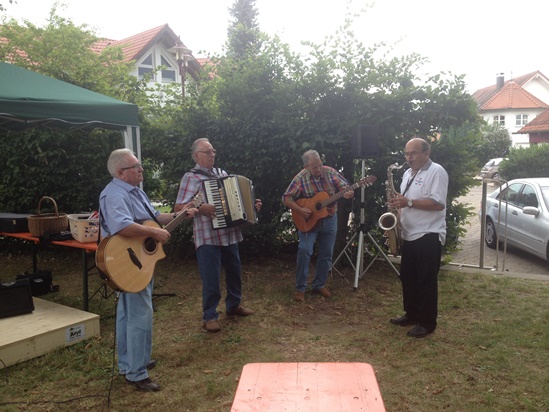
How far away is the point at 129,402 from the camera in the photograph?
11.3ft

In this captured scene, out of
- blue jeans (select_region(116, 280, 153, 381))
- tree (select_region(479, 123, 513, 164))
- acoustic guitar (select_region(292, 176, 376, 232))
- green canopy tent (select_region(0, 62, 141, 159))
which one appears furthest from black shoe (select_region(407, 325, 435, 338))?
tree (select_region(479, 123, 513, 164))

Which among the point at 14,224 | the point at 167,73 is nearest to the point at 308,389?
the point at 14,224

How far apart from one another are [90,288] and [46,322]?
193cm

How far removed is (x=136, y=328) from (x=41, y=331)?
133 cm

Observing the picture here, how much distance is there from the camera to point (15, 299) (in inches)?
186

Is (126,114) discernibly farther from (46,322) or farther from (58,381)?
(58,381)

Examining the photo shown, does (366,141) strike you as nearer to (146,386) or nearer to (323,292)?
(323,292)

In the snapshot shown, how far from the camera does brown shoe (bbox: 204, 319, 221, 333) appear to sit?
187 inches

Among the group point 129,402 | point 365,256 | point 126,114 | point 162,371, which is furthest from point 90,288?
point 365,256

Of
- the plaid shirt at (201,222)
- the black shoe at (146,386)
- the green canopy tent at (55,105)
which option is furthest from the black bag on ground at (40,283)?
the black shoe at (146,386)

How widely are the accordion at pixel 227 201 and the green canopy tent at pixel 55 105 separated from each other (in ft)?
5.64

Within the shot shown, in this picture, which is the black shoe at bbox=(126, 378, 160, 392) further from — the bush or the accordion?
the bush

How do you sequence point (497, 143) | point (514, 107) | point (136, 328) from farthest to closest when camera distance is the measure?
point (514, 107), point (497, 143), point (136, 328)

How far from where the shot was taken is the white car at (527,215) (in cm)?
755
